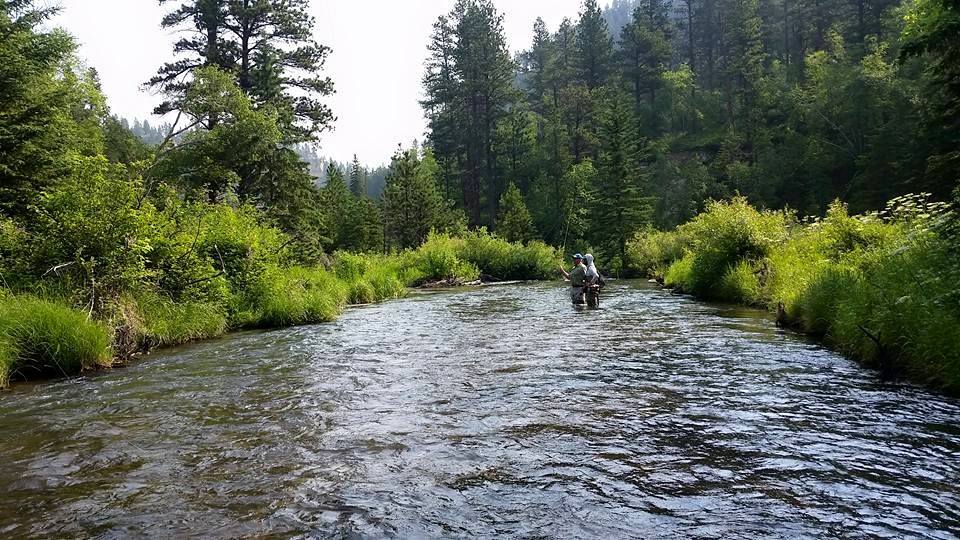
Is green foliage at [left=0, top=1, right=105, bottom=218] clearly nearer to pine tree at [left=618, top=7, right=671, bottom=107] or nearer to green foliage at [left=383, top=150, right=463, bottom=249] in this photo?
green foliage at [left=383, top=150, right=463, bottom=249]

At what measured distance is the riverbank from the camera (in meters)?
9.81

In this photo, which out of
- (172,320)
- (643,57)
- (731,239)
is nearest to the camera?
(172,320)

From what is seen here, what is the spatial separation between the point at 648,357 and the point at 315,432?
6079 mm

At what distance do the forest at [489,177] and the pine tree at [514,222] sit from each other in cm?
33

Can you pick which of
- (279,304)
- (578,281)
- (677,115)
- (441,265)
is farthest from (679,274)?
(677,115)

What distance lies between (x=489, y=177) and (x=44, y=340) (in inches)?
2456

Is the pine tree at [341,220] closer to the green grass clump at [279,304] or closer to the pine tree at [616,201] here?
the pine tree at [616,201]

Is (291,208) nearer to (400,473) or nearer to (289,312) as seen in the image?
(289,312)

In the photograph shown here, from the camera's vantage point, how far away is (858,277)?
11164mm

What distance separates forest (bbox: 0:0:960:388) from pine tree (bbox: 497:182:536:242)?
1.08 feet

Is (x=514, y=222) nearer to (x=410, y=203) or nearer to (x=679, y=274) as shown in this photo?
(x=410, y=203)

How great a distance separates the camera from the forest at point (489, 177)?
1156 cm

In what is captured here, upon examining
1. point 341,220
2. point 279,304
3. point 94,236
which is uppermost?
point 341,220

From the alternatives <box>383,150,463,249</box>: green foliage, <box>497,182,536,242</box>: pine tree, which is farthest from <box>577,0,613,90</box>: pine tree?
<box>383,150,463,249</box>: green foliage
